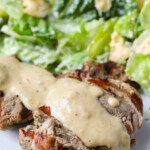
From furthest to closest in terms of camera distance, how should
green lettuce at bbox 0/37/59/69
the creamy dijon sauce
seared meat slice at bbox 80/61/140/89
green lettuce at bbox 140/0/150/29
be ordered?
1. green lettuce at bbox 0/37/59/69
2. green lettuce at bbox 140/0/150/29
3. seared meat slice at bbox 80/61/140/89
4. the creamy dijon sauce

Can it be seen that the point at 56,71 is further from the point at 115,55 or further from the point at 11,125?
the point at 11,125

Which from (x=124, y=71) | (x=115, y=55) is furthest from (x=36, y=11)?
(x=124, y=71)

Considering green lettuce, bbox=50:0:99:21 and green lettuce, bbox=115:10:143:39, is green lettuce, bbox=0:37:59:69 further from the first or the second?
green lettuce, bbox=115:10:143:39

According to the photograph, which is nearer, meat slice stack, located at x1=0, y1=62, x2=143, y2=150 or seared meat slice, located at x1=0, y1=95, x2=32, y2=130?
meat slice stack, located at x1=0, y1=62, x2=143, y2=150

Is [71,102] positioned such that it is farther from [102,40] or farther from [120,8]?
[120,8]

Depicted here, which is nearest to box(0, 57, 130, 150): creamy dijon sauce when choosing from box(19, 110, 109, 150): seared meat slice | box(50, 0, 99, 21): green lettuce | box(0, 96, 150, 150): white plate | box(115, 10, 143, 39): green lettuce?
box(19, 110, 109, 150): seared meat slice

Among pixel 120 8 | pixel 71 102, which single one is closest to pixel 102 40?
pixel 120 8
